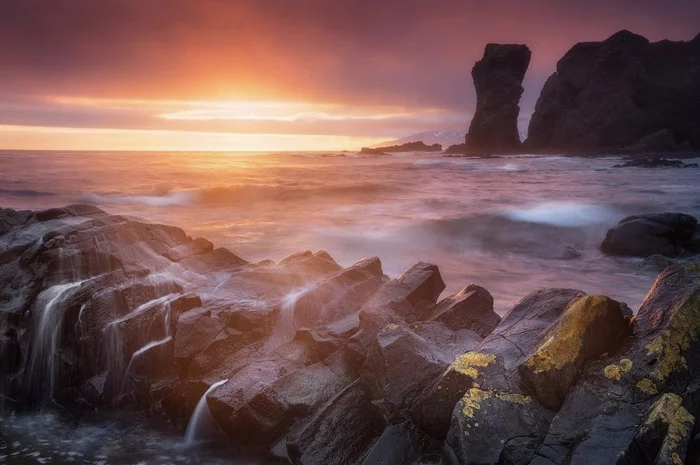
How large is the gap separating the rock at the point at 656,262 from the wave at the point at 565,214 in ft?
36.6

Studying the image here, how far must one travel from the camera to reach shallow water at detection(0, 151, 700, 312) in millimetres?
18372

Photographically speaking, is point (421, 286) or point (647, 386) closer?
point (647, 386)

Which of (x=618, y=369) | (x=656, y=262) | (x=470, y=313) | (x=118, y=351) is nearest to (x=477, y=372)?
(x=618, y=369)

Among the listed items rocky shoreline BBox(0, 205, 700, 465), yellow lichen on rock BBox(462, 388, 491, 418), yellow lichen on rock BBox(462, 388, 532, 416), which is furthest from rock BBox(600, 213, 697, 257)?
yellow lichen on rock BBox(462, 388, 491, 418)

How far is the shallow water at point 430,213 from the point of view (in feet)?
60.3

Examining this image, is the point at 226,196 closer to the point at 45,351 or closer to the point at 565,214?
the point at 565,214

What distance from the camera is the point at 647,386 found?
196 inches

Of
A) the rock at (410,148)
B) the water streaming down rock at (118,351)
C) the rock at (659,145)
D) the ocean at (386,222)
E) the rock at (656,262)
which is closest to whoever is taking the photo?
the ocean at (386,222)

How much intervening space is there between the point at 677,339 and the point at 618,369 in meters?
0.75

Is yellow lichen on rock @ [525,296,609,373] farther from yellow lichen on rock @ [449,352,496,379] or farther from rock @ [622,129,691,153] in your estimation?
rock @ [622,129,691,153]

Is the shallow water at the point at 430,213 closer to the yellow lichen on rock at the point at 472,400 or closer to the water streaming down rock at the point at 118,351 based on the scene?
the yellow lichen on rock at the point at 472,400

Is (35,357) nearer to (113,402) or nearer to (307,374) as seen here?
(113,402)

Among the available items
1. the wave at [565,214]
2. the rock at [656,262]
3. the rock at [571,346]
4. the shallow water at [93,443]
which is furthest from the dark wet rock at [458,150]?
the shallow water at [93,443]

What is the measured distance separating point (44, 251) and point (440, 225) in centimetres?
2141
